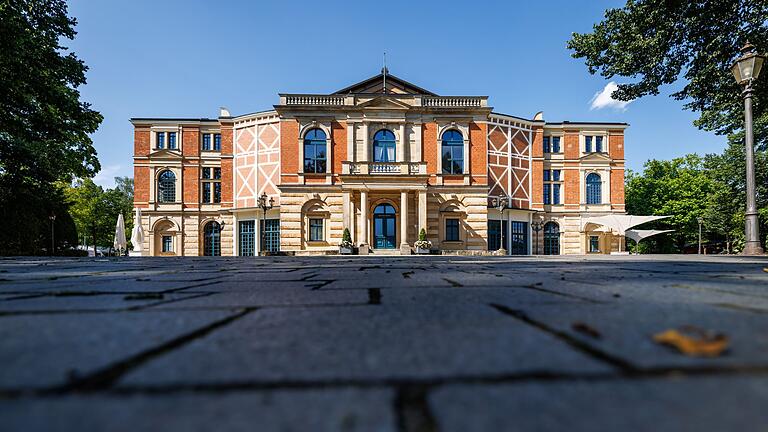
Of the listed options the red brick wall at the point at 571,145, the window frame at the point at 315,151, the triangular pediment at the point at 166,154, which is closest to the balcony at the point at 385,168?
the window frame at the point at 315,151

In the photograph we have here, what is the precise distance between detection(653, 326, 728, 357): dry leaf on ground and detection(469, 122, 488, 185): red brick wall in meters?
22.4

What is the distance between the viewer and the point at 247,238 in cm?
2606

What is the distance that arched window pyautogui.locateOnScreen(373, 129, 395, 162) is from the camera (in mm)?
22188

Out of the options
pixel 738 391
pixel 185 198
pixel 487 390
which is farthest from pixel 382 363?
pixel 185 198

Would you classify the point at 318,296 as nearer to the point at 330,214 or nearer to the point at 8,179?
the point at 8,179

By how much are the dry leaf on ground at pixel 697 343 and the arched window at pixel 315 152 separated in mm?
21962

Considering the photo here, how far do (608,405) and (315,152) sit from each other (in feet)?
73.8

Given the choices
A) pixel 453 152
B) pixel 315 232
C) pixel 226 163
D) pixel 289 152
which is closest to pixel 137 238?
pixel 226 163

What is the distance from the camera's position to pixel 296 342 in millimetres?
1055

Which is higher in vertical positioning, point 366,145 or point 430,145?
point 430,145

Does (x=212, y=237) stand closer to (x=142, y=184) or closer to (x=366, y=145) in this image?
(x=142, y=184)

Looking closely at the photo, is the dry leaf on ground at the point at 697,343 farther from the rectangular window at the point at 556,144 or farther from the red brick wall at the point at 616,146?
the red brick wall at the point at 616,146

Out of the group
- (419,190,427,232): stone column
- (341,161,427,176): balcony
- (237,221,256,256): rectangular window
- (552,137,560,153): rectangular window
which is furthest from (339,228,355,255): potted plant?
(552,137,560,153): rectangular window

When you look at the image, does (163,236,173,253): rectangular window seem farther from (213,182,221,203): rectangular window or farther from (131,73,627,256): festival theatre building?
(213,182,221,203): rectangular window
